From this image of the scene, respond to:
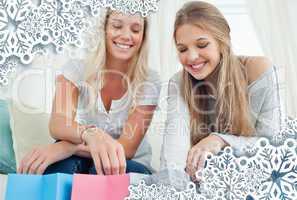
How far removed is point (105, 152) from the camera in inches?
44.8

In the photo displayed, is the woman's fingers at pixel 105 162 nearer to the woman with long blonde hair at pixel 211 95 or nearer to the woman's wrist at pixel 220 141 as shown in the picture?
the woman with long blonde hair at pixel 211 95

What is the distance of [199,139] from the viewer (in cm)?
115

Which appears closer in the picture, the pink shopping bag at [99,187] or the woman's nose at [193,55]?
the pink shopping bag at [99,187]

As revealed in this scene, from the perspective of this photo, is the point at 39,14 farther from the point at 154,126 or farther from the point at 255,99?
the point at 255,99

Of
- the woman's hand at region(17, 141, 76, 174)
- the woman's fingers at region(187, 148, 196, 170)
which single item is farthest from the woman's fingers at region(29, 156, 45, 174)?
the woman's fingers at region(187, 148, 196, 170)

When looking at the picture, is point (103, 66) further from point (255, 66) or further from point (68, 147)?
point (255, 66)

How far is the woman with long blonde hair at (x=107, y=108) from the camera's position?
113 centimetres

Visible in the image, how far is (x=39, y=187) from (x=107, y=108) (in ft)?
0.81

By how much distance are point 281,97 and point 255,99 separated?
7 centimetres

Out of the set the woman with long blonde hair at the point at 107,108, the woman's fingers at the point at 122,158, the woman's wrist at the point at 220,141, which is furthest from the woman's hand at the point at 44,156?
the woman's wrist at the point at 220,141

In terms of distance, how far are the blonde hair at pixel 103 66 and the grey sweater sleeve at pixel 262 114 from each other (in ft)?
0.79

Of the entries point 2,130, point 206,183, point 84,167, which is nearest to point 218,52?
point 206,183
